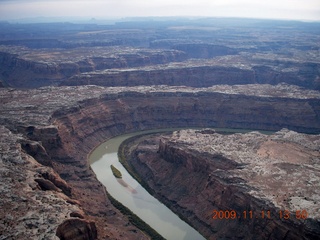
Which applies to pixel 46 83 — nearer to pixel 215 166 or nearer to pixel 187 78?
pixel 187 78

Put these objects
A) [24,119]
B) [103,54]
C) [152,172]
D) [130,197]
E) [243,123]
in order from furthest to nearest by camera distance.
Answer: [103,54] < [243,123] < [24,119] < [152,172] < [130,197]

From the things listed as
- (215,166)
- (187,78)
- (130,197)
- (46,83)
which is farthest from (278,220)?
(46,83)

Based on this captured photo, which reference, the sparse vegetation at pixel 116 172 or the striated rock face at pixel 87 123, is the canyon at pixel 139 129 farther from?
the sparse vegetation at pixel 116 172

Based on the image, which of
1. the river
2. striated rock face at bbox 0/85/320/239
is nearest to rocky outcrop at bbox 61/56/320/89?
striated rock face at bbox 0/85/320/239

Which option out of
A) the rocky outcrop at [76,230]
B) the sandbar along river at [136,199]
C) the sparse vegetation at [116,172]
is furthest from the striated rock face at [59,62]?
the rocky outcrop at [76,230]
